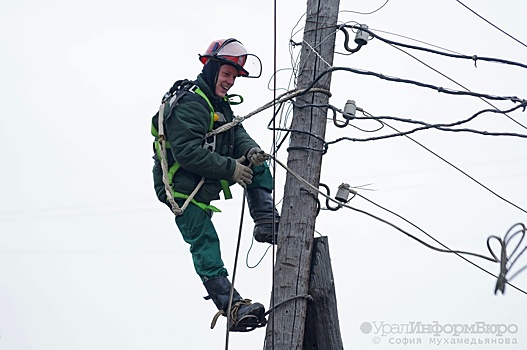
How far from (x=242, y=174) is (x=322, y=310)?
0.92 m

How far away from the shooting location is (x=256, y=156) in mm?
5723

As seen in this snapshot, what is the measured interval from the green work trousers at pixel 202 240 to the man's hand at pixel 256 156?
1.41 ft

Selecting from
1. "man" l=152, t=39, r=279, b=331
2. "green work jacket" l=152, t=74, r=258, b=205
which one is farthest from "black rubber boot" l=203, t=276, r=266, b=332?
"green work jacket" l=152, t=74, r=258, b=205

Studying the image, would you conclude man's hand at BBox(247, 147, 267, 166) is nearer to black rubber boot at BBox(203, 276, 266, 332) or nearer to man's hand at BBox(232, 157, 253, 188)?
man's hand at BBox(232, 157, 253, 188)

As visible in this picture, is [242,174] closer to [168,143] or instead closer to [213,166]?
[213,166]

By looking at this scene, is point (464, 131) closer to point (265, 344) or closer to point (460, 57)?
point (460, 57)

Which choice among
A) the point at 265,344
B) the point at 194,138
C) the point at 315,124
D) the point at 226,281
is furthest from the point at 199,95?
the point at 265,344

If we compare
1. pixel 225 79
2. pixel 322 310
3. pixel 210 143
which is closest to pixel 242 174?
pixel 210 143

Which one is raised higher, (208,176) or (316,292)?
(208,176)

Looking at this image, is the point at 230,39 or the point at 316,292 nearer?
the point at 316,292

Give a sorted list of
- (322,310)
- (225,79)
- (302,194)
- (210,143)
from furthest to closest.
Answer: (225,79) → (210,143) → (302,194) → (322,310)

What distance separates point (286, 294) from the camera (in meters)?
5.56

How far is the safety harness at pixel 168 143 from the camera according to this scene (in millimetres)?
5754

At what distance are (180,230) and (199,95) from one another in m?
0.83
